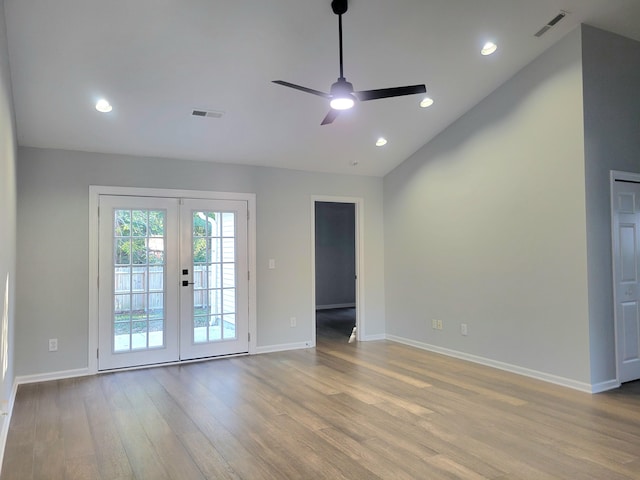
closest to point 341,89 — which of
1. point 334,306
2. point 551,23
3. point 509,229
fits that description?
point 551,23

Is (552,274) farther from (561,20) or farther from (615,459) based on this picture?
(561,20)

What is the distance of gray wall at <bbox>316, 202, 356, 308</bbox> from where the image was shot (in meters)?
10.7

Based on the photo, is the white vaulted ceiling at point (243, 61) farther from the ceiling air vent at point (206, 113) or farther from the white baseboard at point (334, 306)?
the white baseboard at point (334, 306)

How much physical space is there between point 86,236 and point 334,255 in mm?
6642

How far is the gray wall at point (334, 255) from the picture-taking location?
10.7 metres

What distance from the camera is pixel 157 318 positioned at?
5297 mm

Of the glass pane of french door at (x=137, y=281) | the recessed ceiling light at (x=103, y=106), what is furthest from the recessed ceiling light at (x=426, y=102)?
the recessed ceiling light at (x=103, y=106)

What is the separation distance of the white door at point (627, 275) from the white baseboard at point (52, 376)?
5539 millimetres

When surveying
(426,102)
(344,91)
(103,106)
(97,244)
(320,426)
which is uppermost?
(426,102)

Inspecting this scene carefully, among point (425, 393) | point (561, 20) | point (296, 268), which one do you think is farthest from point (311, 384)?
point (561, 20)

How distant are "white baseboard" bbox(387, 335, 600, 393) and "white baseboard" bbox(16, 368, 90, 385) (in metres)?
4.09

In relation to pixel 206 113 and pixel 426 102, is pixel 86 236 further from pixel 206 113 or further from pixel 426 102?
pixel 426 102

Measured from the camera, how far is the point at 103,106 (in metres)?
4.23

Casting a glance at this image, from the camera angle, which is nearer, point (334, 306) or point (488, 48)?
point (488, 48)
